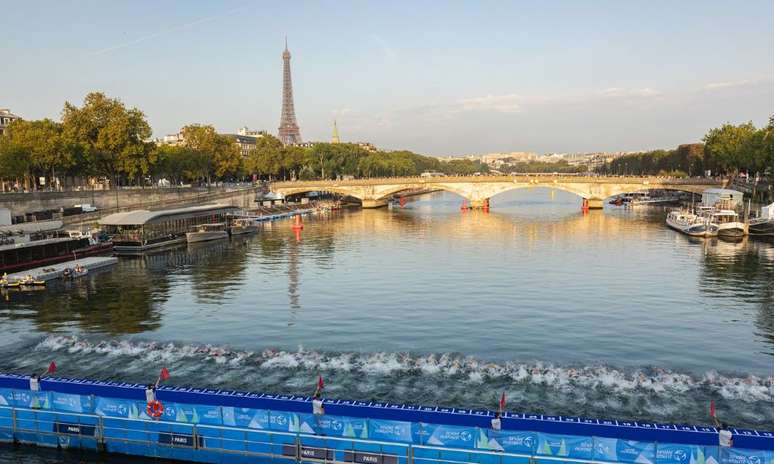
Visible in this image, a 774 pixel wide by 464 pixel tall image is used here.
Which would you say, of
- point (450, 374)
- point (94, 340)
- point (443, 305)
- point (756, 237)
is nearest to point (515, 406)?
point (450, 374)

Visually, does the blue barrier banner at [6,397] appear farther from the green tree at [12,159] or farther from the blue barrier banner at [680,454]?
the green tree at [12,159]

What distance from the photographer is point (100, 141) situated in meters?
96.4

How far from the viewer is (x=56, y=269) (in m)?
52.8

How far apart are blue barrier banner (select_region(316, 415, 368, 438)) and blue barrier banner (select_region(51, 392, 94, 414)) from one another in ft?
25.8

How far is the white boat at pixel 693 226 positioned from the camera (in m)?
77.6

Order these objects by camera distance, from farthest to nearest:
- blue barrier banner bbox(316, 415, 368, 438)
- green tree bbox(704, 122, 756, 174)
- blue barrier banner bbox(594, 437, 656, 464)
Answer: green tree bbox(704, 122, 756, 174), blue barrier banner bbox(316, 415, 368, 438), blue barrier banner bbox(594, 437, 656, 464)

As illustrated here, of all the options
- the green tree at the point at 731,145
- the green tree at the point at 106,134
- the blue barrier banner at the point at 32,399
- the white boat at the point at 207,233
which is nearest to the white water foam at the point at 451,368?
the blue barrier banner at the point at 32,399

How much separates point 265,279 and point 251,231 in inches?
1605

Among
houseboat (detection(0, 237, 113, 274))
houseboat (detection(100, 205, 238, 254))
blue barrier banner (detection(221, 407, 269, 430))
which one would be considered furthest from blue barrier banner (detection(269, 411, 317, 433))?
houseboat (detection(100, 205, 238, 254))

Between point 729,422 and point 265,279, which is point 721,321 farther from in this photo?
point 265,279

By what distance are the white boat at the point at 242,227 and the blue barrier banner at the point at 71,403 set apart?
2717 inches

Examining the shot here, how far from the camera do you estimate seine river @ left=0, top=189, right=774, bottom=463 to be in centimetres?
2530

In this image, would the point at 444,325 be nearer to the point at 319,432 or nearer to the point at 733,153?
the point at 319,432

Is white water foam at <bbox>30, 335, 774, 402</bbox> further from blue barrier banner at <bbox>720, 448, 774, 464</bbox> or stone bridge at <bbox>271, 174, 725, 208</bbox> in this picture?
stone bridge at <bbox>271, 174, 725, 208</bbox>
